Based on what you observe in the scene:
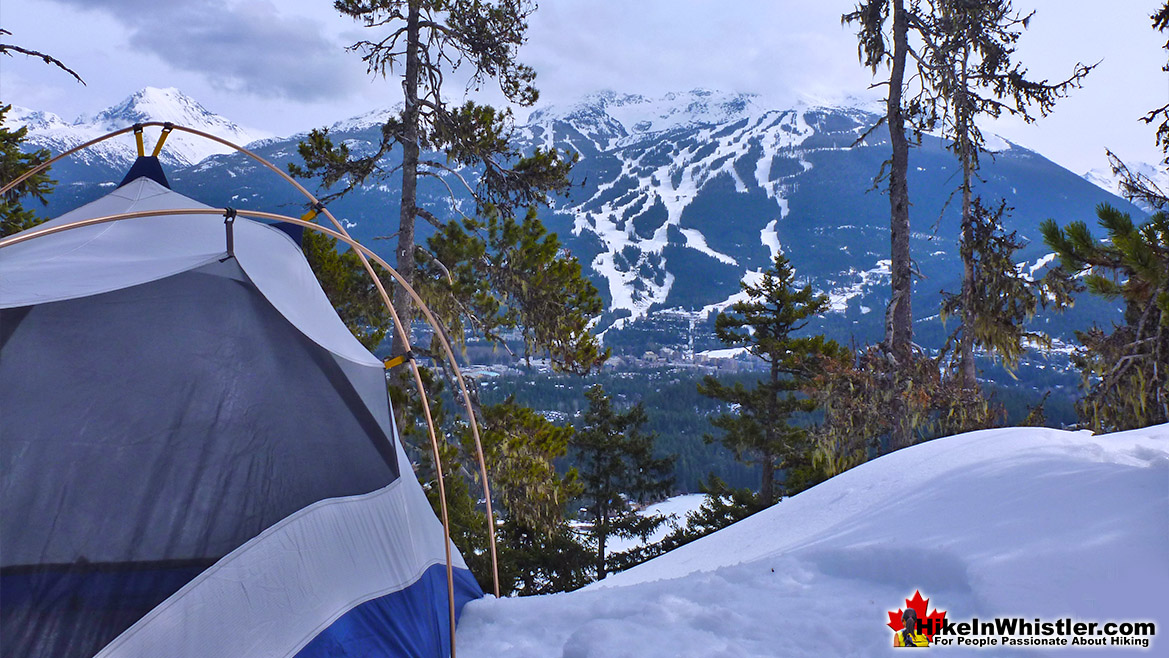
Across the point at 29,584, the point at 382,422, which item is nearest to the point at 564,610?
the point at 382,422

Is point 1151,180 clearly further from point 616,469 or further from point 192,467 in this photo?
point 616,469

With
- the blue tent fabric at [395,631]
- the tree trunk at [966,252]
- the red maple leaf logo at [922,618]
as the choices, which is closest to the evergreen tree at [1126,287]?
the red maple leaf logo at [922,618]

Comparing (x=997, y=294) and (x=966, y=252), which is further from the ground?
(x=966, y=252)

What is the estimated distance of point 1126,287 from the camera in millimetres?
4246

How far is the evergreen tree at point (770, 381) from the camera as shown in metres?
19.8

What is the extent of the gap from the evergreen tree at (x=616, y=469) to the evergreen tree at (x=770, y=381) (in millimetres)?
5937

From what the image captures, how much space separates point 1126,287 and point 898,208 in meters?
4.65

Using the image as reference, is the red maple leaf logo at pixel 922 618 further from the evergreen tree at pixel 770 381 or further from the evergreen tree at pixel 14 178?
the evergreen tree at pixel 770 381

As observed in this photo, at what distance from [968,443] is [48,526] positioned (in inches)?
246

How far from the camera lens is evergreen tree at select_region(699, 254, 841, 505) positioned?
19.8 meters

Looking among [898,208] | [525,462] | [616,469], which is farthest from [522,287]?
[616,469]

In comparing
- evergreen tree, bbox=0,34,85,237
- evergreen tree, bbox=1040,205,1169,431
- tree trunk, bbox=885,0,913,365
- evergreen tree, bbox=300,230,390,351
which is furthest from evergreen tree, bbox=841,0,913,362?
evergreen tree, bbox=0,34,85,237

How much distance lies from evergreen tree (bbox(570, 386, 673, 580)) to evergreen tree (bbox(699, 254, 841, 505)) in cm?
594

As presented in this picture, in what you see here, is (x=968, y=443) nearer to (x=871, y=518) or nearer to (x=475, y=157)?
(x=871, y=518)
